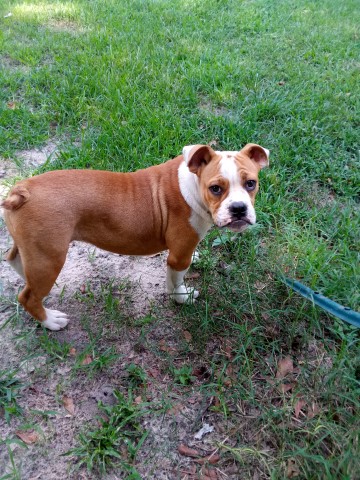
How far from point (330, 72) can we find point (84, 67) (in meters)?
4.00

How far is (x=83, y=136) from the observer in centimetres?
493

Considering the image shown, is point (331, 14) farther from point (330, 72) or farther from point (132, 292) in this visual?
point (132, 292)

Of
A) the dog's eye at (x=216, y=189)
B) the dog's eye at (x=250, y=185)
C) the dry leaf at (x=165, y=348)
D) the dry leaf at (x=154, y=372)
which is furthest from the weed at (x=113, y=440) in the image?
the dog's eye at (x=250, y=185)

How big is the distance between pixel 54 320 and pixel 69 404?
723mm

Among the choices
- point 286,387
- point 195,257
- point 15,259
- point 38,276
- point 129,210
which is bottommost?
point 286,387

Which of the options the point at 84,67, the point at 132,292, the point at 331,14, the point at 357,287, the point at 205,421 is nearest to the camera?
the point at 205,421

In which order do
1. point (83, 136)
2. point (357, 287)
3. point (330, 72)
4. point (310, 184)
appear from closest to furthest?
point (357, 287) → point (310, 184) → point (83, 136) → point (330, 72)

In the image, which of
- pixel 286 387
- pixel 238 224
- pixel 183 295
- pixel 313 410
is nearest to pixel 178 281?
pixel 183 295

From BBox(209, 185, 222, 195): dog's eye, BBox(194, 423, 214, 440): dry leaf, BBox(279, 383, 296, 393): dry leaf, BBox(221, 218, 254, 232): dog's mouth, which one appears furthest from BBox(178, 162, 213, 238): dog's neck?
BBox(194, 423, 214, 440): dry leaf

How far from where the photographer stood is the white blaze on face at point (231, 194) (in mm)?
2646

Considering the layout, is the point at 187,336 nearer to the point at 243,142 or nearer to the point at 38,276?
the point at 38,276

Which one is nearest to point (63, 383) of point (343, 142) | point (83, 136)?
point (83, 136)

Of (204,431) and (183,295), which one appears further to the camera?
(183,295)

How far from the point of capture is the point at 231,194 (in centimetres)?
271
